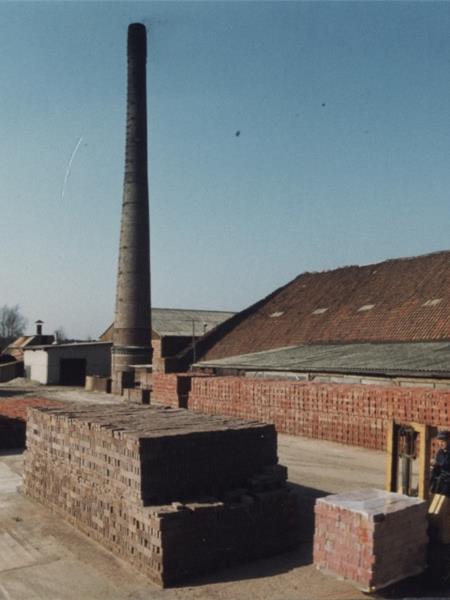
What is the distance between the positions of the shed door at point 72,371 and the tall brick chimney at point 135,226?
10271mm

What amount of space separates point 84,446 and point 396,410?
27.7 feet

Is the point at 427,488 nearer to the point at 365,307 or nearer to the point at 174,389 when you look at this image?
the point at 174,389

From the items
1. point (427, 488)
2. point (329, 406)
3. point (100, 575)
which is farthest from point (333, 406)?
point (100, 575)

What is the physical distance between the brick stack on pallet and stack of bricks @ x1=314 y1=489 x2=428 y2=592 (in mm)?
1212

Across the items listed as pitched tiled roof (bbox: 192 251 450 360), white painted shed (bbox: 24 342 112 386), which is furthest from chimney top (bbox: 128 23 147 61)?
white painted shed (bbox: 24 342 112 386)

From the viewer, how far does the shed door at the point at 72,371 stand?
39.5 meters

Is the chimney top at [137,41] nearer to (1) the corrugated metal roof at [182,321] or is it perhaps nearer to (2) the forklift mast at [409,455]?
(1) the corrugated metal roof at [182,321]

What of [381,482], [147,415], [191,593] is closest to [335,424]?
[381,482]

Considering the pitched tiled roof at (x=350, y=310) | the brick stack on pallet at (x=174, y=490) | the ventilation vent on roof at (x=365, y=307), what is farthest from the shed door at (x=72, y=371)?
the brick stack on pallet at (x=174, y=490)

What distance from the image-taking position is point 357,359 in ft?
63.2

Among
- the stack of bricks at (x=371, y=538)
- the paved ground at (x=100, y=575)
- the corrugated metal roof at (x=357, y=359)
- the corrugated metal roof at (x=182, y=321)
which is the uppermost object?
the corrugated metal roof at (x=182, y=321)

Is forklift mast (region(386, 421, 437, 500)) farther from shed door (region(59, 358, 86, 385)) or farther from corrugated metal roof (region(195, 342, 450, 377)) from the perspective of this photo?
shed door (region(59, 358, 86, 385))

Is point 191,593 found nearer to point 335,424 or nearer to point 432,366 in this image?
point 335,424

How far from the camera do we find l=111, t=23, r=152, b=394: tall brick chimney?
29.6 m
